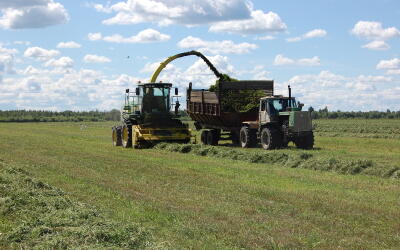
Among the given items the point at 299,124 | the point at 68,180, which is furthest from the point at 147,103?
the point at 68,180

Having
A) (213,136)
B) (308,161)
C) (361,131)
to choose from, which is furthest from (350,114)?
(308,161)

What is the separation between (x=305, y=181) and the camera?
1339 centimetres

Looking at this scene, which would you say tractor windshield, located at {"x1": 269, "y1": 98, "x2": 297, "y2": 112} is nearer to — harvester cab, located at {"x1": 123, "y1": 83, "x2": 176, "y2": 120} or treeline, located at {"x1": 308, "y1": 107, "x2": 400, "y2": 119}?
harvester cab, located at {"x1": 123, "y1": 83, "x2": 176, "y2": 120}

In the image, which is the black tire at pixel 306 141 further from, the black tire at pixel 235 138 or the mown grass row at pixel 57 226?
the mown grass row at pixel 57 226

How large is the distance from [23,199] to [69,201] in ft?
2.51

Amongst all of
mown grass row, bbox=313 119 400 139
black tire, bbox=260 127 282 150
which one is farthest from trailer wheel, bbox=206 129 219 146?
mown grass row, bbox=313 119 400 139

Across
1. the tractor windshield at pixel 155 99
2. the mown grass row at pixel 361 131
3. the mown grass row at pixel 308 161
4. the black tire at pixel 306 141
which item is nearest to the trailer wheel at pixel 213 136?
the tractor windshield at pixel 155 99

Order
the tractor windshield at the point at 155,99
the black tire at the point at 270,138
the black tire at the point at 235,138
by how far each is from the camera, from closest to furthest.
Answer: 1. the black tire at the point at 270,138
2. the tractor windshield at the point at 155,99
3. the black tire at the point at 235,138

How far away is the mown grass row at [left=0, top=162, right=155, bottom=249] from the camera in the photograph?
6.95 metres

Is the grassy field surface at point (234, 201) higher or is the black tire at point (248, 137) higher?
the black tire at point (248, 137)

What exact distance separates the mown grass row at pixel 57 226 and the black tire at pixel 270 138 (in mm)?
12870

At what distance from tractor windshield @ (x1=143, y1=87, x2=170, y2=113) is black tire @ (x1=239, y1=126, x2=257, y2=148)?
12.5 ft

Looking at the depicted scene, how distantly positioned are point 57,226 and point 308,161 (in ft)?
33.9

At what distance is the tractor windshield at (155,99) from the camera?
976 inches
